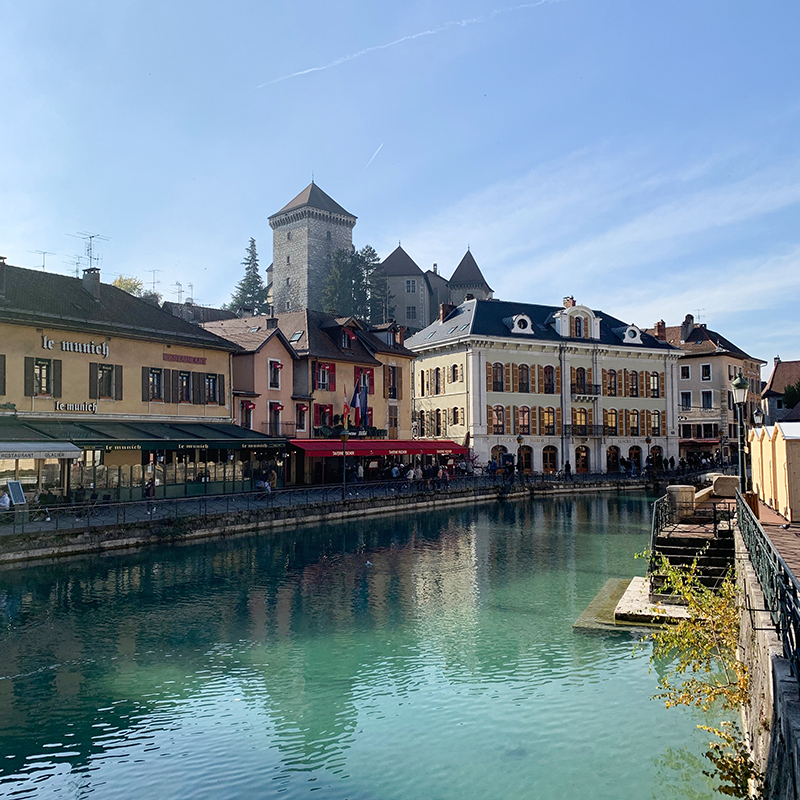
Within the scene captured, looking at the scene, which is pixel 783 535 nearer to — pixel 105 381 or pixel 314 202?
pixel 105 381

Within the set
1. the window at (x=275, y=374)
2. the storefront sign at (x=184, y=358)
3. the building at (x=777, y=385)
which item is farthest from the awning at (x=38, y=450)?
the building at (x=777, y=385)

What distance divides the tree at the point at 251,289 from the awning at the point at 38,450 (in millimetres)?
76643

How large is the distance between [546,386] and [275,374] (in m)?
22.8

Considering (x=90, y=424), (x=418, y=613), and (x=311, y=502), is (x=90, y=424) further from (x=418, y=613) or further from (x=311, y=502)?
(x=418, y=613)

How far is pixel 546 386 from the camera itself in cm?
5519

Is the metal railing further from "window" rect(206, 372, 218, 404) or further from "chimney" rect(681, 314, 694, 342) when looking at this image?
"chimney" rect(681, 314, 694, 342)

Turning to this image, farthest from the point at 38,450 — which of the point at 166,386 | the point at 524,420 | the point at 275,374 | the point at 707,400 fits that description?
the point at 707,400

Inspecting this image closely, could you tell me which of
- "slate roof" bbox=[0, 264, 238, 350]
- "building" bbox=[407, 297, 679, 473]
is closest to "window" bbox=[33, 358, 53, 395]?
"slate roof" bbox=[0, 264, 238, 350]

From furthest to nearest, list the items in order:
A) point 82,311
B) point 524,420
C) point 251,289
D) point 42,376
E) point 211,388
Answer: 1. point 251,289
2. point 524,420
3. point 211,388
4. point 82,311
5. point 42,376

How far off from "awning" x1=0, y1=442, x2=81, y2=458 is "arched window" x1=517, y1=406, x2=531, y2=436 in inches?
1341

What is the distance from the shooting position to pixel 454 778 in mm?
9117

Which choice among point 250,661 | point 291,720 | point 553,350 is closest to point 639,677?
point 291,720

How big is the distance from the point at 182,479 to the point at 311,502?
5545 mm

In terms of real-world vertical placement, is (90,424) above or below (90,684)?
above
